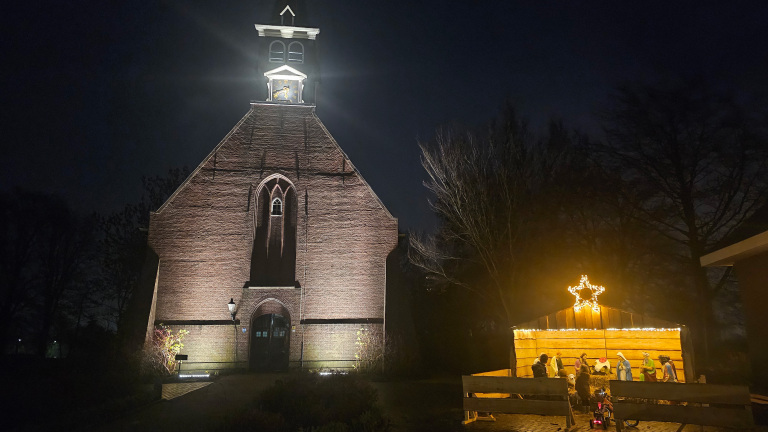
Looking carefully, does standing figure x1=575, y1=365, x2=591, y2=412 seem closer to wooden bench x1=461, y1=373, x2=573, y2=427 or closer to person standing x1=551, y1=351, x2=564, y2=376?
wooden bench x1=461, y1=373, x2=573, y2=427

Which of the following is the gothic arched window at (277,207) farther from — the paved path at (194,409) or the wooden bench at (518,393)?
the wooden bench at (518,393)

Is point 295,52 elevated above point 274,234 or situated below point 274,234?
above

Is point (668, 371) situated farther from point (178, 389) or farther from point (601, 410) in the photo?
point (178, 389)

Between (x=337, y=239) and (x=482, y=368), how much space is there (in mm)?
11357

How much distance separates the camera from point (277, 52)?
27828 mm

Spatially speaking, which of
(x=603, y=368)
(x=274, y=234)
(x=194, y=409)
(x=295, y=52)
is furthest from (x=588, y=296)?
(x=295, y=52)

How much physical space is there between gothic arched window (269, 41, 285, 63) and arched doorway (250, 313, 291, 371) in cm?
1366

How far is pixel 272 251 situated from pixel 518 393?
15686 millimetres

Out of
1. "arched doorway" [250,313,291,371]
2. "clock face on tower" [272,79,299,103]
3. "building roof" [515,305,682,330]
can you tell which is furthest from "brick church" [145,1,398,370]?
"building roof" [515,305,682,330]

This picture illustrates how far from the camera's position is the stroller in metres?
A: 10.1

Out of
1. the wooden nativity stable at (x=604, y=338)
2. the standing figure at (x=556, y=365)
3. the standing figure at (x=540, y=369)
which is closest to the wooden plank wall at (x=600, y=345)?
the wooden nativity stable at (x=604, y=338)

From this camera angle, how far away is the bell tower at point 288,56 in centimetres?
2708

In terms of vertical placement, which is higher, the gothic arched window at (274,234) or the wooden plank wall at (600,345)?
the gothic arched window at (274,234)

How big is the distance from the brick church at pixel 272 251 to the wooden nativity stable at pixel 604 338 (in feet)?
28.1
